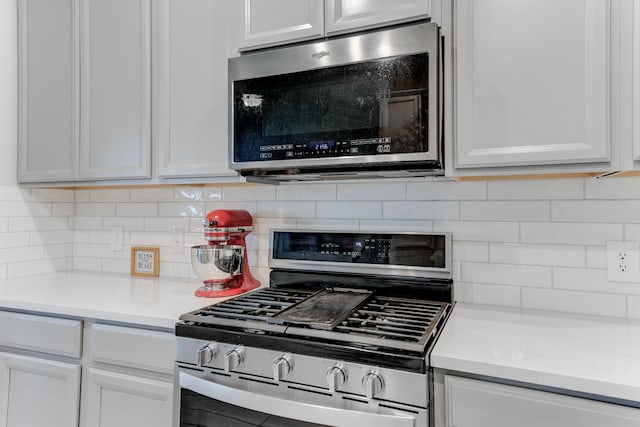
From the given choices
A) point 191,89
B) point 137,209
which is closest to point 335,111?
point 191,89

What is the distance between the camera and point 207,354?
1.20 meters

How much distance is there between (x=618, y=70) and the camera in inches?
42.7

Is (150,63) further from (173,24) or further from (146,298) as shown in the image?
(146,298)

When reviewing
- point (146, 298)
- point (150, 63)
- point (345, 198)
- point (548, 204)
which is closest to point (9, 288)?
point (146, 298)

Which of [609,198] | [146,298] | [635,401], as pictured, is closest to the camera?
[635,401]

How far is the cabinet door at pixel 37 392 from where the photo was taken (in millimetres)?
1450

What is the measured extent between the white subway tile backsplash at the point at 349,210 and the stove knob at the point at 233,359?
29.1 inches

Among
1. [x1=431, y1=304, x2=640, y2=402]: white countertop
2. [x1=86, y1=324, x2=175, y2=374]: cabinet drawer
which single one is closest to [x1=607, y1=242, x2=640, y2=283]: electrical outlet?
[x1=431, y1=304, x2=640, y2=402]: white countertop

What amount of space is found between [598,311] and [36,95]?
257cm

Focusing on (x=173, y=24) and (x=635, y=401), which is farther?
(x=173, y=24)

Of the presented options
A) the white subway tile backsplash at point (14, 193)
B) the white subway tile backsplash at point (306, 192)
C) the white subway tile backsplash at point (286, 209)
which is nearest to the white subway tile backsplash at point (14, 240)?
the white subway tile backsplash at point (14, 193)

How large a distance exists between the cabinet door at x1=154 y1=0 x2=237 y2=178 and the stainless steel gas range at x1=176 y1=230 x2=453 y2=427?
0.59 m

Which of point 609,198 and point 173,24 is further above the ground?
point 173,24

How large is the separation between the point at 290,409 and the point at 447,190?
95 cm
